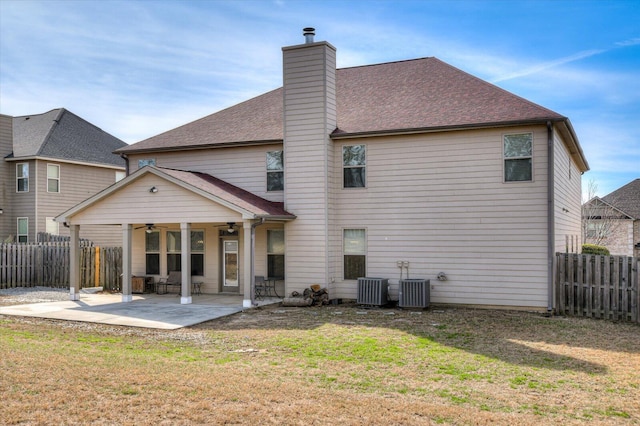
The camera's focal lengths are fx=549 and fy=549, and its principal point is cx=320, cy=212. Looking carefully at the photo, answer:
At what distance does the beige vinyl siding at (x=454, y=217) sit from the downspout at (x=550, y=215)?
129 millimetres

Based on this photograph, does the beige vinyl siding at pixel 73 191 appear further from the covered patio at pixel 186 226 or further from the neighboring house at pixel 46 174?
the covered patio at pixel 186 226

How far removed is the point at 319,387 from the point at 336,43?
12.3 m

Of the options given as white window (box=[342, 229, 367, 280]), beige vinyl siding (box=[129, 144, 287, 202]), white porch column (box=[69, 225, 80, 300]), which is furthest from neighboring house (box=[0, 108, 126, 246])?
white window (box=[342, 229, 367, 280])

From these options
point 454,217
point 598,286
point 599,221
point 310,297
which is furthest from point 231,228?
point 599,221

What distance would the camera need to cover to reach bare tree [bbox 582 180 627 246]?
1513 inches

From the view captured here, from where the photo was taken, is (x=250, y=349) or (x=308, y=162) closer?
(x=250, y=349)

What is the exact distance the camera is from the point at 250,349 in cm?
976

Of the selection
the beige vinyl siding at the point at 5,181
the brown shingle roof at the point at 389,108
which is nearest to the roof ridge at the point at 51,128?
the beige vinyl siding at the point at 5,181

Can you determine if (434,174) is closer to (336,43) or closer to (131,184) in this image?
(336,43)

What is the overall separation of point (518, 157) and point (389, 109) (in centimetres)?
423

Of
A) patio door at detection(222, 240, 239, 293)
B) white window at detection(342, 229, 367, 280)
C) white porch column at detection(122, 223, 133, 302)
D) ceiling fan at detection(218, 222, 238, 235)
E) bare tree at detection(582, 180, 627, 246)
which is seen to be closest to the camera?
white porch column at detection(122, 223, 133, 302)

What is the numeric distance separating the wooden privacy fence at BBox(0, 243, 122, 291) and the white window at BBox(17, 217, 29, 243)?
5980mm

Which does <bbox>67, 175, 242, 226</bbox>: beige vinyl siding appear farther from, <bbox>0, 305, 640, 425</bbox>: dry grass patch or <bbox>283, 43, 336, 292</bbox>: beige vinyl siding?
<bbox>0, 305, 640, 425</bbox>: dry grass patch

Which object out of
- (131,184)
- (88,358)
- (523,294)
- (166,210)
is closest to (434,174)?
(523,294)
